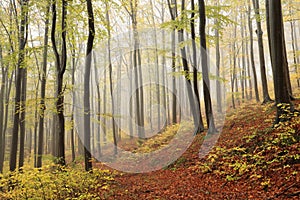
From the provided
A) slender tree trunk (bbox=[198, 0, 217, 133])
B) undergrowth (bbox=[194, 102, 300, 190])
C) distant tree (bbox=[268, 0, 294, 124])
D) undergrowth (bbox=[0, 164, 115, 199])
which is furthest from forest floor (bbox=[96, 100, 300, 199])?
slender tree trunk (bbox=[198, 0, 217, 133])

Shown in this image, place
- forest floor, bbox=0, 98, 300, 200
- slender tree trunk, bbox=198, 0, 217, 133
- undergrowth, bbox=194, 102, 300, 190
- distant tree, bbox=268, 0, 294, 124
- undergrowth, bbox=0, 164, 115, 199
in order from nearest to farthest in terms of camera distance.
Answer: forest floor, bbox=0, 98, 300, 200, undergrowth, bbox=194, 102, 300, 190, undergrowth, bbox=0, 164, 115, 199, distant tree, bbox=268, 0, 294, 124, slender tree trunk, bbox=198, 0, 217, 133

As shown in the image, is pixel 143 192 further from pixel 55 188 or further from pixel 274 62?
pixel 274 62

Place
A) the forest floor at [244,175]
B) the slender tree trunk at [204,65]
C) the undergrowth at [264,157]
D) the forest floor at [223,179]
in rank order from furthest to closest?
the slender tree trunk at [204,65] < the undergrowth at [264,157] < the forest floor at [223,179] < the forest floor at [244,175]

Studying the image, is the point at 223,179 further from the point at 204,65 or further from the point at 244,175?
the point at 204,65

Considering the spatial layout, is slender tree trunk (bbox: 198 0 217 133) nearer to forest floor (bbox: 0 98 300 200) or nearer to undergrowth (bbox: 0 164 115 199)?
forest floor (bbox: 0 98 300 200)

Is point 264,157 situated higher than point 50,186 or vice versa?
point 264,157

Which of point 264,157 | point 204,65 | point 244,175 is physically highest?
point 204,65

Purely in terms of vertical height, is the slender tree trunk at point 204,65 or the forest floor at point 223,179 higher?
the slender tree trunk at point 204,65

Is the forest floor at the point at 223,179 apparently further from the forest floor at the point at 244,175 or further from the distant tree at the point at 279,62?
the distant tree at the point at 279,62

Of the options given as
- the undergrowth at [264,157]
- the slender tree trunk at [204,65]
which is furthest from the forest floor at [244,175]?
the slender tree trunk at [204,65]

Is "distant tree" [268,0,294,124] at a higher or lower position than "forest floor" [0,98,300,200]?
higher

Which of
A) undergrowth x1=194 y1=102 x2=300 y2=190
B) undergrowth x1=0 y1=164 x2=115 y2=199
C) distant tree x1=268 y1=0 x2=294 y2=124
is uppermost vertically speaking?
distant tree x1=268 y1=0 x2=294 y2=124

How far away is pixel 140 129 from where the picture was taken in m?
23.5

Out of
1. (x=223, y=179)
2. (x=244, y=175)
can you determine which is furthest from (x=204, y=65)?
(x=244, y=175)
